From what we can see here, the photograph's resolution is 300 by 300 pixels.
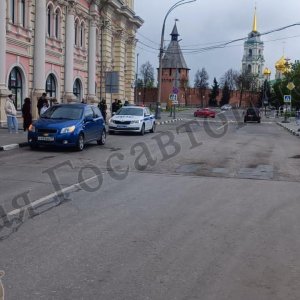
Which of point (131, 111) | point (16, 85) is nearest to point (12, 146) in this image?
point (131, 111)

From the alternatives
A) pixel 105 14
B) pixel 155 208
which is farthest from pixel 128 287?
pixel 105 14

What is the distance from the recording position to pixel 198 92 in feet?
432

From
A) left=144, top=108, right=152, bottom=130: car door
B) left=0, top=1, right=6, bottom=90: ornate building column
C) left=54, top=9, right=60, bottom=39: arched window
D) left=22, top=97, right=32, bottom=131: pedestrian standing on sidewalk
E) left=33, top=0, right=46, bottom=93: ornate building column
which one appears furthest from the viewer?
left=54, top=9, right=60, bottom=39: arched window

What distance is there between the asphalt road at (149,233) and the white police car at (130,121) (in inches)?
518

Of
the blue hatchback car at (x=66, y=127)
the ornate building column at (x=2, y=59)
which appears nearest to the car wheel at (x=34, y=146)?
the blue hatchback car at (x=66, y=127)

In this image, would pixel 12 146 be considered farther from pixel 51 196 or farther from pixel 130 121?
pixel 130 121

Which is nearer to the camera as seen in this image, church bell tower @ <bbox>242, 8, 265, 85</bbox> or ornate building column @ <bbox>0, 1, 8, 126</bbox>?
ornate building column @ <bbox>0, 1, 8, 126</bbox>

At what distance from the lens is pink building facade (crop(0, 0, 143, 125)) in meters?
27.7

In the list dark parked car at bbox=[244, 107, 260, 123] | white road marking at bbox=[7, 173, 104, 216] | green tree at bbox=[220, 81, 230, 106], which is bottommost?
white road marking at bbox=[7, 173, 104, 216]

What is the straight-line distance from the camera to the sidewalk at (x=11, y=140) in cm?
1800

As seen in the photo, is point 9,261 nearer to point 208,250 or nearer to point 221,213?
point 208,250

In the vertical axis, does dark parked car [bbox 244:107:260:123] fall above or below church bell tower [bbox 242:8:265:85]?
below

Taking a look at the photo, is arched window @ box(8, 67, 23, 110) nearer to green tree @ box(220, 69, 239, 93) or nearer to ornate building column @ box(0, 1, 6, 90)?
ornate building column @ box(0, 1, 6, 90)

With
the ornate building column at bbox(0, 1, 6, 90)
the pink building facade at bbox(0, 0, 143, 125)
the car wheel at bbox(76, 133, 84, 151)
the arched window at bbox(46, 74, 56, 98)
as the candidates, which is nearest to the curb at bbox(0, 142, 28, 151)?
the car wheel at bbox(76, 133, 84, 151)
